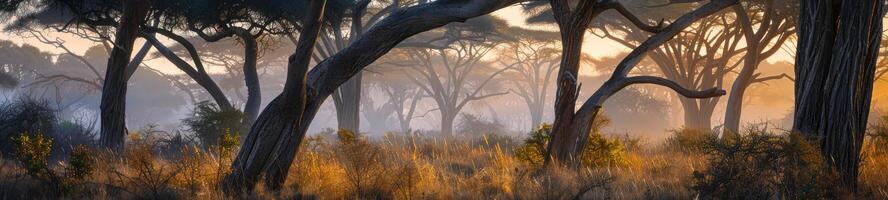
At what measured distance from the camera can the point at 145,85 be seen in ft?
149

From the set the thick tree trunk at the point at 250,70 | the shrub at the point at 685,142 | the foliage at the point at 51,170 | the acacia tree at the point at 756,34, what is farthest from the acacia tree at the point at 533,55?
the foliage at the point at 51,170

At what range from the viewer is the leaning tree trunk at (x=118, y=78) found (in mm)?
9633

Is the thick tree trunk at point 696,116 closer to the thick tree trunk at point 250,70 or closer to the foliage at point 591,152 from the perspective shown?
the foliage at point 591,152

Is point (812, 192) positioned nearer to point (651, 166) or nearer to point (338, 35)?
point (651, 166)

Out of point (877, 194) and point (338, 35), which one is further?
point (338, 35)

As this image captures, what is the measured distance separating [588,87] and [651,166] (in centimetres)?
3513

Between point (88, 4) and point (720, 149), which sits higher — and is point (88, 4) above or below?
above

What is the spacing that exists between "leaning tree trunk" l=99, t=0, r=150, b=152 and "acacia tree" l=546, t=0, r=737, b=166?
18.8 ft

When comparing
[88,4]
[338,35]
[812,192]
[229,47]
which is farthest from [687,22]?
[229,47]

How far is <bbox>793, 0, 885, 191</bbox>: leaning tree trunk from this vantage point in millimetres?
5520

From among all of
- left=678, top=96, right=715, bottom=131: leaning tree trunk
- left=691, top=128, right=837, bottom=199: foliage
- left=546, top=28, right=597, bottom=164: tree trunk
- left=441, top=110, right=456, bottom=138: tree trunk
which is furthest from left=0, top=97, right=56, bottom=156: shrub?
left=441, top=110, right=456, bottom=138: tree trunk

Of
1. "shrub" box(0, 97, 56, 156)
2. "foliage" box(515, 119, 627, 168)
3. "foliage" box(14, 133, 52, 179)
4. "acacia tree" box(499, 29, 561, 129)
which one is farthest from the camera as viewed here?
"acacia tree" box(499, 29, 561, 129)

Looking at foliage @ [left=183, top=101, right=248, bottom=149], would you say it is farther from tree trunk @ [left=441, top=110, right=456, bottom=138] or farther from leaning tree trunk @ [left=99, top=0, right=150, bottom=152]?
tree trunk @ [left=441, top=110, right=456, bottom=138]

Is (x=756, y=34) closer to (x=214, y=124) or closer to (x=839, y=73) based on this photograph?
(x=839, y=73)
